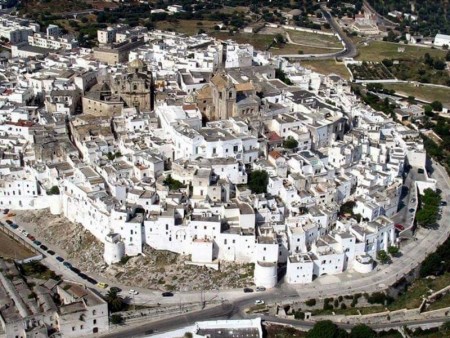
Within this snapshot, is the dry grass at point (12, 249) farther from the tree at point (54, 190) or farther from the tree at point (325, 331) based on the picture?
the tree at point (325, 331)

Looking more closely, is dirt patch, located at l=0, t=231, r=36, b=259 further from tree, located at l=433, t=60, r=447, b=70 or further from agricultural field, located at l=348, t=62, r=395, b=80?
tree, located at l=433, t=60, r=447, b=70

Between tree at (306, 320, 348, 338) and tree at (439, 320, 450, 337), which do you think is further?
tree at (439, 320, 450, 337)

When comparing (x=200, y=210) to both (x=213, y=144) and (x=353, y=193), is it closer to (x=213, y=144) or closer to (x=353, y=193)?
(x=213, y=144)

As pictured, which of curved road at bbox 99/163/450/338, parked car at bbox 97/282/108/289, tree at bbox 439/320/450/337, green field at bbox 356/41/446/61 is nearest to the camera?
tree at bbox 439/320/450/337

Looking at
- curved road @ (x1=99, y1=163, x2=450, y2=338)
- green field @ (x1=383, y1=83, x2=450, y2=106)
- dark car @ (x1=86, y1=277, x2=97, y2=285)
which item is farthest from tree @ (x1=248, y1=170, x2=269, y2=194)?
green field @ (x1=383, y1=83, x2=450, y2=106)

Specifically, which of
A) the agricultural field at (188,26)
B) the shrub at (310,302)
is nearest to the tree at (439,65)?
the agricultural field at (188,26)

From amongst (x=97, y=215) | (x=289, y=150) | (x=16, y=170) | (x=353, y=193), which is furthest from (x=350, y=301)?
(x=16, y=170)

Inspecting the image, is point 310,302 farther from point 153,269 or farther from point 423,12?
point 423,12
